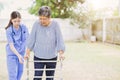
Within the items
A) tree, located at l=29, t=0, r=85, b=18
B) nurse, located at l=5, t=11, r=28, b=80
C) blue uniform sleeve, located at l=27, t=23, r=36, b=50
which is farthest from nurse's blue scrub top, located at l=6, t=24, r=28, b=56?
tree, located at l=29, t=0, r=85, b=18

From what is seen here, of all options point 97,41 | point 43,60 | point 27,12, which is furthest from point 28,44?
point 27,12

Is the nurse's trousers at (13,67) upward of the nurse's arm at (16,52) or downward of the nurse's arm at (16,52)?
downward

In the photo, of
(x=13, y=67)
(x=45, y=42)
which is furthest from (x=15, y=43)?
(x=45, y=42)

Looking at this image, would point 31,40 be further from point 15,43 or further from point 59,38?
point 15,43

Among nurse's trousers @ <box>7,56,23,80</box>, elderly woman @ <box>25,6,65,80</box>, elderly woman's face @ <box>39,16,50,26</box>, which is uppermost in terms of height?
elderly woman's face @ <box>39,16,50,26</box>

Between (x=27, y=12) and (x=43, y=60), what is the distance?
22.9 m

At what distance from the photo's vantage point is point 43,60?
207 inches

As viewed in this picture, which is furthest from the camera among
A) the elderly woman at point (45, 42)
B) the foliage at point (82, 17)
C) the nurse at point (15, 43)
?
the foliage at point (82, 17)

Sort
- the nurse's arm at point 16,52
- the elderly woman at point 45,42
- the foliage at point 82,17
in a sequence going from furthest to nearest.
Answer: the foliage at point 82,17 < the nurse's arm at point 16,52 < the elderly woman at point 45,42

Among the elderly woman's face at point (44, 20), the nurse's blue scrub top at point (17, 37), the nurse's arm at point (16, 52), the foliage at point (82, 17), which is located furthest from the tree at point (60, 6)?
the elderly woman's face at point (44, 20)

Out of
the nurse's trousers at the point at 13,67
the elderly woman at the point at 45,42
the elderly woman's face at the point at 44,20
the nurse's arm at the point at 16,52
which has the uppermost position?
the elderly woman's face at the point at 44,20

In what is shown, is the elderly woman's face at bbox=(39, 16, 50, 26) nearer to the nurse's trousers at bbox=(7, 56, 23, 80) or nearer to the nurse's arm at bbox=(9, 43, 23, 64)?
the nurse's arm at bbox=(9, 43, 23, 64)

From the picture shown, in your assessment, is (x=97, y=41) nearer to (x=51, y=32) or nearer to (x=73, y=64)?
(x=73, y=64)

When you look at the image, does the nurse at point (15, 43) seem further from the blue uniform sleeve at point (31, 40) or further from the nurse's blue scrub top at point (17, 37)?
the blue uniform sleeve at point (31, 40)
